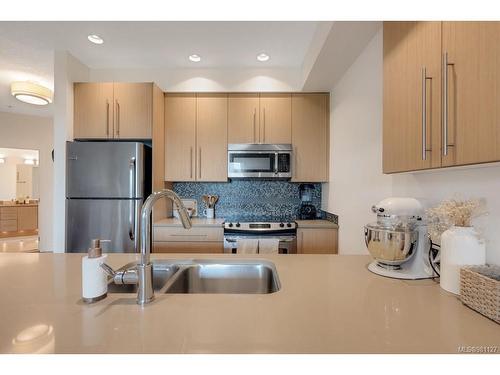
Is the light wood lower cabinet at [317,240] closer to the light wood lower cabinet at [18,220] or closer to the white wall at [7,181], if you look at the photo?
the light wood lower cabinet at [18,220]

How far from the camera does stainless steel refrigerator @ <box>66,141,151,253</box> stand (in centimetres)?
239

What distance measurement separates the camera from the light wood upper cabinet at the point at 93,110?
2615 mm

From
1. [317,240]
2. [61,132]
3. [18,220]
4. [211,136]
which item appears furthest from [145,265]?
[18,220]

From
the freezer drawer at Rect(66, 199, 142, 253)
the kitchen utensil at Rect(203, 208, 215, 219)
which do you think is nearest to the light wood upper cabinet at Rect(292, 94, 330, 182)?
the kitchen utensil at Rect(203, 208, 215, 219)

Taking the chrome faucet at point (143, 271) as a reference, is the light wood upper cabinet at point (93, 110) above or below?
above

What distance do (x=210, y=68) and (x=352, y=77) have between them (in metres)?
1.58

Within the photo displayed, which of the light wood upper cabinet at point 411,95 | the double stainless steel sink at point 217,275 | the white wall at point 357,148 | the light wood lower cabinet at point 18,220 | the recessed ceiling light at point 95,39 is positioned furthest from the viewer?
the light wood lower cabinet at point 18,220

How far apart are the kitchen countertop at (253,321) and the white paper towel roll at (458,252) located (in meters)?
0.06

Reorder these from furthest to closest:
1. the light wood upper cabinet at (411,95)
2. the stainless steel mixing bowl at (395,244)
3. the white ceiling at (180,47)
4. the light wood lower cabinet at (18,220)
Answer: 1. the light wood lower cabinet at (18,220)
2. the white ceiling at (180,47)
3. the stainless steel mixing bowl at (395,244)
4. the light wood upper cabinet at (411,95)

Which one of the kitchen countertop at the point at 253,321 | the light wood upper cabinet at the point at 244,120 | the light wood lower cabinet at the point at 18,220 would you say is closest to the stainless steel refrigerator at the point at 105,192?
the light wood upper cabinet at the point at 244,120

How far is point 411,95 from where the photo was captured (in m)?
1.05

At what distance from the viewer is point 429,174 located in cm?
125

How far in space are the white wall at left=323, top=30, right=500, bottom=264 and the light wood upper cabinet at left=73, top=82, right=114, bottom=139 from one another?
2.43 m
